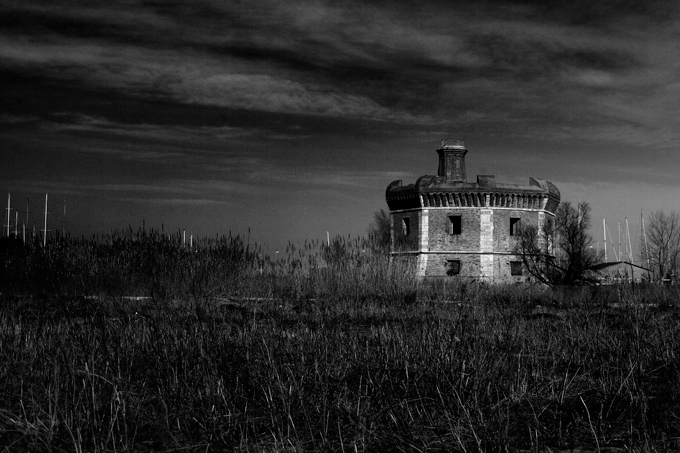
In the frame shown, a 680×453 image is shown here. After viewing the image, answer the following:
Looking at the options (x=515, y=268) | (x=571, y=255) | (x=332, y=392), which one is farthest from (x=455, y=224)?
(x=332, y=392)

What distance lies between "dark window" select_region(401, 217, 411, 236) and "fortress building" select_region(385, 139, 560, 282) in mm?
277

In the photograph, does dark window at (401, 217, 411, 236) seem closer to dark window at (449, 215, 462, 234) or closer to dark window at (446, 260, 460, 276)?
dark window at (449, 215, 462, 234)

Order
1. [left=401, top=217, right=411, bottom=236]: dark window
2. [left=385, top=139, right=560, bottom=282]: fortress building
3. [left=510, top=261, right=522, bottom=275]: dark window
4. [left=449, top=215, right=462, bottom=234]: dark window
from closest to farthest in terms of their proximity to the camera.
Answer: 1. [left=385, top=139, right=560, bottom=282]: fortress building
2. [left=510, top=261, right=522, bottom=275]: dark window
3. [left=449, top=215, right=462, bottom=234]: dark window
4. [left=401, top=217, right=411, bottom=236]: dark window

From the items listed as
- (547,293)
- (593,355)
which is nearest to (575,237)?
(547,293)

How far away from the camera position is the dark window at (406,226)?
3384 cm

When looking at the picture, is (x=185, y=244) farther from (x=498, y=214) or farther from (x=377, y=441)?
(x=498, y=214)

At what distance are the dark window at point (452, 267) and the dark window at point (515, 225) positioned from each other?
9.73 ft

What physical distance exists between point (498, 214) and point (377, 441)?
30.6 metres

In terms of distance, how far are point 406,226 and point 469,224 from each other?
10.0 feet

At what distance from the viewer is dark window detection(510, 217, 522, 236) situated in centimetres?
3302

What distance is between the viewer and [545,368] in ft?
15.0

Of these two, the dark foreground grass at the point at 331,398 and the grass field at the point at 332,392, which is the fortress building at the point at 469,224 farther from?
the dark foreground grass at the point at 331,398

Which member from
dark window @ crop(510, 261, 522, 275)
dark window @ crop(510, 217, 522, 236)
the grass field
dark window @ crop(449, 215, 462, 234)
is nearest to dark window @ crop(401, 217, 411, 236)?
dark window @ crop(449, 215, 462, 234)

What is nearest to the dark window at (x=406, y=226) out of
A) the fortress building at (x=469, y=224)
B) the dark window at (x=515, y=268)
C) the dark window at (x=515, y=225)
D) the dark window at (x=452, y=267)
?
the fortress building at (x=469, y=224)
